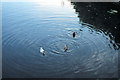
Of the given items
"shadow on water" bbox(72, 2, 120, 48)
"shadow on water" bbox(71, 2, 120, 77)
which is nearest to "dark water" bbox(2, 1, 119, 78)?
"shadow on water" bbox(71, 2, 120, 77)

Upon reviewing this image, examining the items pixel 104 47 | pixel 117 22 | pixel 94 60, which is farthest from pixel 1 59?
pixel 117 22

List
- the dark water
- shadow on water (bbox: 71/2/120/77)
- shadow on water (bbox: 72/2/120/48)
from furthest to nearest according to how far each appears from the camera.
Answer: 1. shadow on water (bbox: 72/2/120/48)
2. shadow on water (bbox: 71/2/120/77)
3. the dark water

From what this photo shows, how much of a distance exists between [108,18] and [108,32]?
684 cm

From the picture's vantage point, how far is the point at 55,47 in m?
27.4

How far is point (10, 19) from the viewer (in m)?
38.1

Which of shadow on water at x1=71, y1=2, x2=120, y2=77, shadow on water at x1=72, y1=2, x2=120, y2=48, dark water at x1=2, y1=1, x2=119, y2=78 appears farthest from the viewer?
shadow on water at x1=72, y1=2, x2=120, y2=48

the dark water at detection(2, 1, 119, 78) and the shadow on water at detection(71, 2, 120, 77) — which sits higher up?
the shadow on water at detection(71, 2, 120, 77)

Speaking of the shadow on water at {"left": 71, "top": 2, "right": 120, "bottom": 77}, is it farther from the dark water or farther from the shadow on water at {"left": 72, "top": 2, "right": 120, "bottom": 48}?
the dark water

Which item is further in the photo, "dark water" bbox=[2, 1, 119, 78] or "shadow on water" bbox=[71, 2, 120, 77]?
"shadow on water" bbox=[71, 2, 120, 77]

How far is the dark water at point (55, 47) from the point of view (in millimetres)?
23094

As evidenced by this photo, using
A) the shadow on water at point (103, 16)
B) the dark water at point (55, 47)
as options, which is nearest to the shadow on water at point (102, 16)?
the shadow on water at point (103, 16)

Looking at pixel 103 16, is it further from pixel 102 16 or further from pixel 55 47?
pixel 55 47

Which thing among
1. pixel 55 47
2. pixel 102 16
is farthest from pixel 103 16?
pixel 55 47

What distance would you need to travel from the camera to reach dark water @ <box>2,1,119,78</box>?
23094 millimetres
